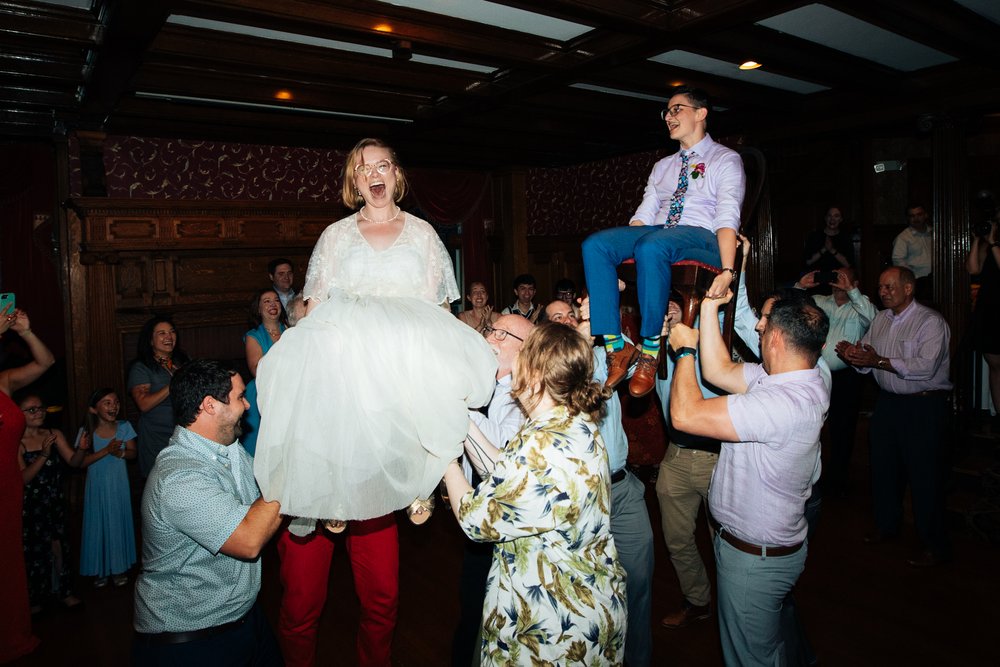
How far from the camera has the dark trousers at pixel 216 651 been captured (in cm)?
202

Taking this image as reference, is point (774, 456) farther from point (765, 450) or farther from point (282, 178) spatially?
point (282, 178)

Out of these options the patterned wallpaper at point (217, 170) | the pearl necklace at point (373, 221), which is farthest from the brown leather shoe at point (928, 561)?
the patterned wallpaper at point (217, 170)

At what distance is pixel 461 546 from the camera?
469cm

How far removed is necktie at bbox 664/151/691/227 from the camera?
7.70 ft

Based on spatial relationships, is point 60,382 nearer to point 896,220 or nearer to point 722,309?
point 722,309

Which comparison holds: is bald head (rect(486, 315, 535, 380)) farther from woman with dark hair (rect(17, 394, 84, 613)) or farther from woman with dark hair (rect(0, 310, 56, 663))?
woman with dark hair (rect(17, 394, 84, 613))

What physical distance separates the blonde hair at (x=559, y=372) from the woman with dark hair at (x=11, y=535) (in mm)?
2702

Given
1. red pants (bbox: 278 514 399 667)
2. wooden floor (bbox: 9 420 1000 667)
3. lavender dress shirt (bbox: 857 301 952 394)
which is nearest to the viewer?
red pants (bbox: 278 514 399 667)

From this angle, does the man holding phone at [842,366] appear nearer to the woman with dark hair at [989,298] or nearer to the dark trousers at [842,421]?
the dark trousers at [842,421]

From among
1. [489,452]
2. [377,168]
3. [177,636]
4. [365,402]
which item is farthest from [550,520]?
[177,636]

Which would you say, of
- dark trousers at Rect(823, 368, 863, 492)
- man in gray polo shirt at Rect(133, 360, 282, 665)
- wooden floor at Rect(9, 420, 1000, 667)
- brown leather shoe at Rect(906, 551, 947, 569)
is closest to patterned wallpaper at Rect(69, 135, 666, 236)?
dark trousers at Rect(823, 368, 863, 492)

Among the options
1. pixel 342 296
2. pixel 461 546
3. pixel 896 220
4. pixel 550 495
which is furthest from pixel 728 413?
pixel 896 220

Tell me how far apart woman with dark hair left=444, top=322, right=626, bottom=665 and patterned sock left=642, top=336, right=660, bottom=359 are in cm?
35

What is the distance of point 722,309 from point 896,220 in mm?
7645
